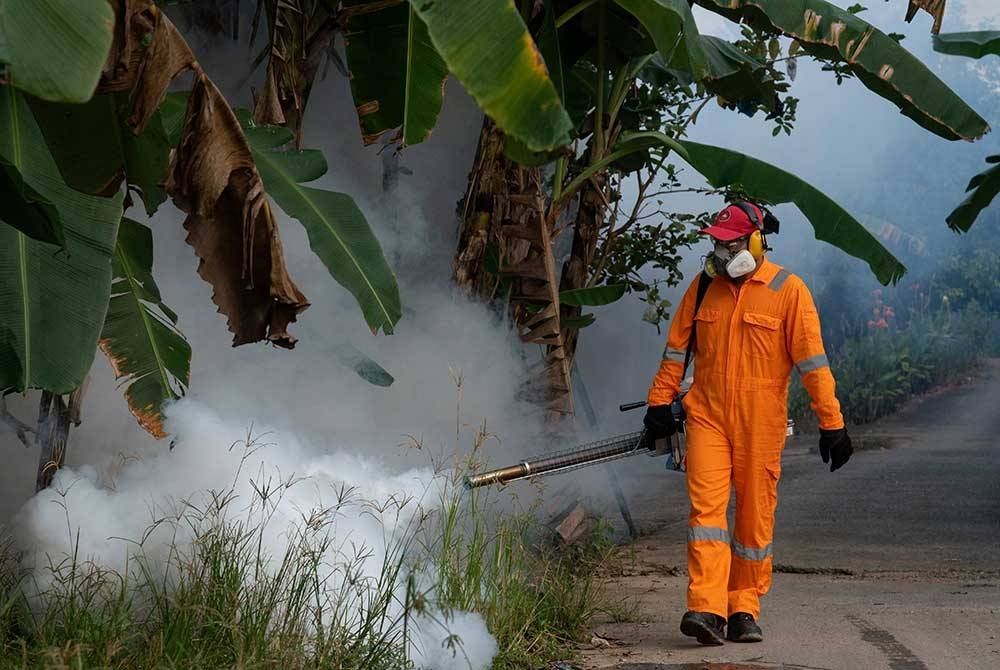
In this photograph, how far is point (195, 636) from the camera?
3.58 m

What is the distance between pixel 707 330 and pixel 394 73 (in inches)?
69.3

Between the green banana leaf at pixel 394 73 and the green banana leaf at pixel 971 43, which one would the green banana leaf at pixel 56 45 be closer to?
the green banana leaf at pixel 394 73

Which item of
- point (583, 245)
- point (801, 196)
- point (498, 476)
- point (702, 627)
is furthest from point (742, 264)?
point (583, 245)

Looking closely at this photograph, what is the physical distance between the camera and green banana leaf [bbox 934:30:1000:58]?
7.57m

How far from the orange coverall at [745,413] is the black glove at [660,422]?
0.39ft

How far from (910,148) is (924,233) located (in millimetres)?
891

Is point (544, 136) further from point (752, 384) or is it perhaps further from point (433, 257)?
point (433, 257)

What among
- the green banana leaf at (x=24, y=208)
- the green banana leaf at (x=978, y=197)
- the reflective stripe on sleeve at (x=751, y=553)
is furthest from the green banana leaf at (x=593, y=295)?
the green banana leaf at (x=24, y=208)

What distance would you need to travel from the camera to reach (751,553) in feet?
17.4

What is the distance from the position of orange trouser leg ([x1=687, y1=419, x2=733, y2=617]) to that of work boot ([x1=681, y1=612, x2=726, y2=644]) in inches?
1.6

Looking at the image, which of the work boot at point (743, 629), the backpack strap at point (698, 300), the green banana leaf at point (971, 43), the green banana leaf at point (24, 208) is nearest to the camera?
the green banana leaf at point (24, 208)

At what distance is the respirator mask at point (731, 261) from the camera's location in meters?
5.18

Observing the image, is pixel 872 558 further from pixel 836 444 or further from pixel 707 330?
pixel 707 330

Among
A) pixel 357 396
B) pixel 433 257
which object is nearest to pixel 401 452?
pixel 357 396
